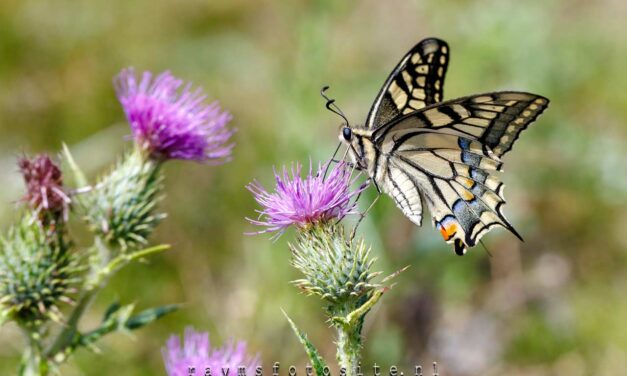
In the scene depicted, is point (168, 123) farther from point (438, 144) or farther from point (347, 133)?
point (438, 144)

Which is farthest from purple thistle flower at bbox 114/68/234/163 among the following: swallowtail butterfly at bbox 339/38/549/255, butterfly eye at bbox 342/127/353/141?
swallowtail butterfly at bbox 339/38/549/255

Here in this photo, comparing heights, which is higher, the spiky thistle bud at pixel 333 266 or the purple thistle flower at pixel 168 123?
the purple thistle flower at pixel 168 123

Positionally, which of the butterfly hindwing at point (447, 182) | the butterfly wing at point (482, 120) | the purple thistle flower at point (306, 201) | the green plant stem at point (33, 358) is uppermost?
the butterfly wing at point (482, 120)

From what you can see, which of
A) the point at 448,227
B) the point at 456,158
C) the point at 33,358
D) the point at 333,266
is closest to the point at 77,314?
the point at 33,358

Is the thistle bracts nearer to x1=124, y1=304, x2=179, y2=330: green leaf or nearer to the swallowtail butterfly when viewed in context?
the swallowtail butterfly

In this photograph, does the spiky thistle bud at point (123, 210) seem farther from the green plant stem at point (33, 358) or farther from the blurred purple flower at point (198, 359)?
the blurred purple flower at point (198, 359)

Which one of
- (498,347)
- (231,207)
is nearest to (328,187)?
(498,347)

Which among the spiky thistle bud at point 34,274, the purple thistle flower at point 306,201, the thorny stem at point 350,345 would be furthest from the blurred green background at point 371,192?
the thorny stem at point 350,345
